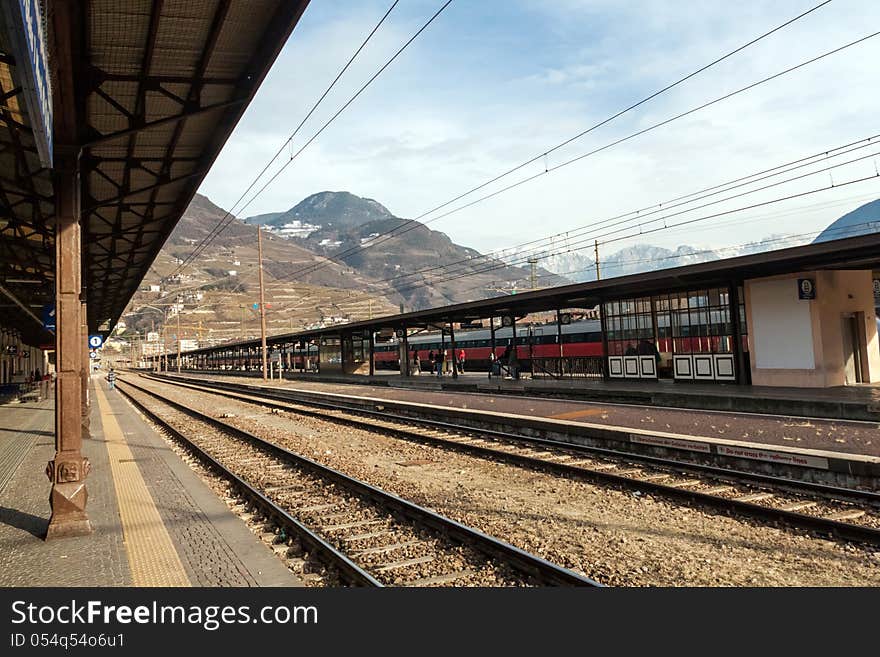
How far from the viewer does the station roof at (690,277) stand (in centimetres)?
1530

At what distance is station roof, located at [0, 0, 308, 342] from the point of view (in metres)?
6.35

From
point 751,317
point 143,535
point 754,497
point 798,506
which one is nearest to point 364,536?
point 143,535

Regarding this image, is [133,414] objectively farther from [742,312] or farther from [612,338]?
[742,312]

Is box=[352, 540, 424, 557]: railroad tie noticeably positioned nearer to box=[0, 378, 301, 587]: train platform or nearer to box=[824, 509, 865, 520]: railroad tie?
box=[0, 378, 301, 587]: train platform

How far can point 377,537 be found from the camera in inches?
278

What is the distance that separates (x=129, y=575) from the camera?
5.59 m

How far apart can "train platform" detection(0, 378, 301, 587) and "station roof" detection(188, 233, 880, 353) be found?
1408 centimetres

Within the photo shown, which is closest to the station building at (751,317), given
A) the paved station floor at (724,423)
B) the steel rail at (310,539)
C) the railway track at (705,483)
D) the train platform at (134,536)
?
the paved station floor at (724,423)

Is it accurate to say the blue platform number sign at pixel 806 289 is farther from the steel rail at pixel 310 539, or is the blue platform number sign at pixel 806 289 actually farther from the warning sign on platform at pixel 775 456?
the steel rail at pixel 310 539

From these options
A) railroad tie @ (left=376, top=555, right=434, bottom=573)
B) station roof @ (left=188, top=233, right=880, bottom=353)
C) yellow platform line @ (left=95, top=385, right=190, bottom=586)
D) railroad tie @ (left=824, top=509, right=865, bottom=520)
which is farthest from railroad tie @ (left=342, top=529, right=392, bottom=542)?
station roof @ (left=188, top=233, right=880, bottom=353)

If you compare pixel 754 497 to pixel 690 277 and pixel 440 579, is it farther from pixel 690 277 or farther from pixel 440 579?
pixel 690 277

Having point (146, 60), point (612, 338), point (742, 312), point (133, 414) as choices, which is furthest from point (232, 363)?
point (146, 60)

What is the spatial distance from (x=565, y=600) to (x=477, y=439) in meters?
9.90

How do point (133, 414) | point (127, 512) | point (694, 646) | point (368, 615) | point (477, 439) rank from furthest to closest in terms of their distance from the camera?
point (133, 414), point (477, 439), point (127, 512), point (368, 615), point (694, 646)
